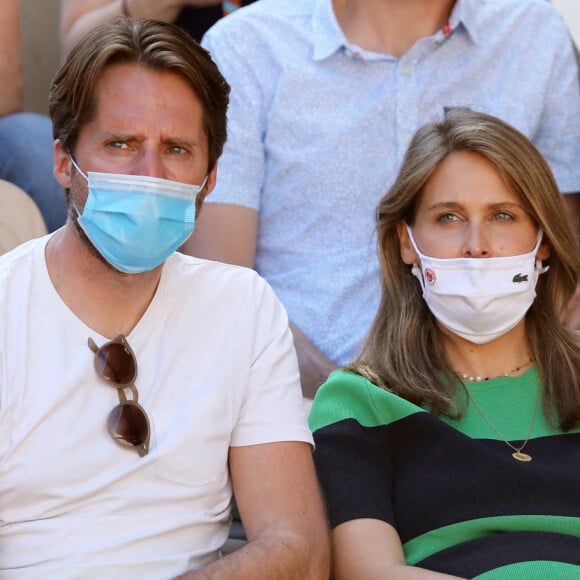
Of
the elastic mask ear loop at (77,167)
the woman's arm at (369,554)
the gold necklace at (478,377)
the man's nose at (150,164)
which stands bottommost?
the woman's arm at (369,554)

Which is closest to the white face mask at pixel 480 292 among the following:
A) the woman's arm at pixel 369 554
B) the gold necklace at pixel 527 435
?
the gold necklace at pixel 527 435

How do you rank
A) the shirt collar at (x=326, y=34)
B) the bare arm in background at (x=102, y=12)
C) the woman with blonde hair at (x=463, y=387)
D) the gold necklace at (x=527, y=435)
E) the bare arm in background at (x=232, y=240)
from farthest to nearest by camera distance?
1. the bare arm in background at (x=102, y=12)
2. the shirt collar at (x=326, y=34)
3. the bare arm in background at (x=232, y=240)
4. the gold necklace at (x=527, y=435)
5. the woman with blonde hair at (x=463, y=387)

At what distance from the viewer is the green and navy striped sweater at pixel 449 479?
261 cm

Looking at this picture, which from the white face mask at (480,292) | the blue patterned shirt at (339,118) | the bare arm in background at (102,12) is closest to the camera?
the white face mask at (480,292)

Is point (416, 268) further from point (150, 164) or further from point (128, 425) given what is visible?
point (128, 425)

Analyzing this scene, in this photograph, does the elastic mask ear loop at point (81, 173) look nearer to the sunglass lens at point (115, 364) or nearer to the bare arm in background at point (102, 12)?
the sunglass lens at point (115, 364)

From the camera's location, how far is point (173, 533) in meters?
2.47

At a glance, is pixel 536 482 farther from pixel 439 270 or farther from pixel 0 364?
pixel 0 364

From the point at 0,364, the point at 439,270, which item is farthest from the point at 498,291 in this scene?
the point at 0,364

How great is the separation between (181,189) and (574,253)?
1085 millimetres

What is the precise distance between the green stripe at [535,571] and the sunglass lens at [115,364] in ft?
2.69

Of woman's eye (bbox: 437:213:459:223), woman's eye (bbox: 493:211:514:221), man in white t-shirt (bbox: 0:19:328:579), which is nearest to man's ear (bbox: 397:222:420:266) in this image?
woman's eye (bbox: 437:213:459:223)

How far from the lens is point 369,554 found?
259 cm

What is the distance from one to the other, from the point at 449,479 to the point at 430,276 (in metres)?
0.52
